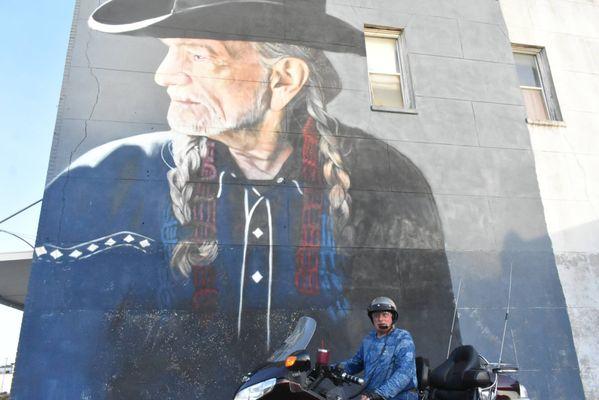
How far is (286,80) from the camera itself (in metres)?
7.64

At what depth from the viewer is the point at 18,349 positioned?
5500 mm

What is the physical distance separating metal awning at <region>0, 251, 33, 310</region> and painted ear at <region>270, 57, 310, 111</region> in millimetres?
4649

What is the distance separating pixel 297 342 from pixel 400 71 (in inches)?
241

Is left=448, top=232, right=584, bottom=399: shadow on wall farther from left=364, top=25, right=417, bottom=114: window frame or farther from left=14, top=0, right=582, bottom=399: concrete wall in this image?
left=364, top=25, right=417, bottom=114: window frame

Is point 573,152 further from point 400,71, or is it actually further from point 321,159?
point 321,159

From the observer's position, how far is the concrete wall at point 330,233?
5.85 meters

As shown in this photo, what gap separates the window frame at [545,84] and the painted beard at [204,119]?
5.33 m

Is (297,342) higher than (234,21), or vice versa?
(234,21)

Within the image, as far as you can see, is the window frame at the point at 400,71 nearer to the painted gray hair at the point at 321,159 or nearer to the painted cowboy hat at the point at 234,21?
the painted cowboy hat at the point at 234,21

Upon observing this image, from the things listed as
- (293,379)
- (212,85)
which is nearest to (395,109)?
(212,85)

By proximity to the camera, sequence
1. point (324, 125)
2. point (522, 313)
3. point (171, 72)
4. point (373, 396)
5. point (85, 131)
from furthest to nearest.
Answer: point (324, 125), point (171, 72), point (522, 313), point (85, 131), point (373, 396)

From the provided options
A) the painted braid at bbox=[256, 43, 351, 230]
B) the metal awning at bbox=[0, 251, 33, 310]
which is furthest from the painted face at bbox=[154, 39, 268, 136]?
the metal awning at bbox=[0, 251, 33, 310]

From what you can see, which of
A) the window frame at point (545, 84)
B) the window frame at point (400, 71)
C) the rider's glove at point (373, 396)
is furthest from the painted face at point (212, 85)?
the window frame at point (545, 84)

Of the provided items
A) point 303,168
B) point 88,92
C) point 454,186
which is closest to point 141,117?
point 88,92
